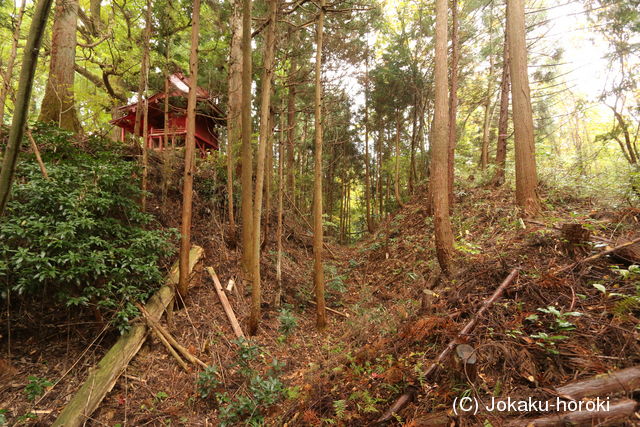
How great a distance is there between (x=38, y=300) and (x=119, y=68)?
7639mm

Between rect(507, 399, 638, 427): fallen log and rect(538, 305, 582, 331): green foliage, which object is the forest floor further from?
rect(507, 399, 638, 427): fallen log

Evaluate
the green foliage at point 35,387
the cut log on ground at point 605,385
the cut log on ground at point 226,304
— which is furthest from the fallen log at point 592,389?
the green foliage at point 35,387

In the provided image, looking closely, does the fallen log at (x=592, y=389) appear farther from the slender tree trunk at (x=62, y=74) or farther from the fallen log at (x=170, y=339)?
the slender tree trunk at (x=62, y=74)

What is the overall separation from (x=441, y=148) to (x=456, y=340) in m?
4.33

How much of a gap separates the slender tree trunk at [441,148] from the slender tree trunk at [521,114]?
6.12ft

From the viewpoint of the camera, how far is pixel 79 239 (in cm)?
454

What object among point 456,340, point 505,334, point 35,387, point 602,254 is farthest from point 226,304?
point 602,254

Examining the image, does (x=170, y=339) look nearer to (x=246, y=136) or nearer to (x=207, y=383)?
(x=207, y=383)

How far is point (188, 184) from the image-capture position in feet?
19.1

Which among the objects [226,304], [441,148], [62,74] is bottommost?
[226,304]

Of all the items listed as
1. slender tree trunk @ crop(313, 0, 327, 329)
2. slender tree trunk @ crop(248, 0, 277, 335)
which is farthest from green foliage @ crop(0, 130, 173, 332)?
slender tree trunk @ crop(313, 0, 327, 329)

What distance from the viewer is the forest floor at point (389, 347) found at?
2984mm

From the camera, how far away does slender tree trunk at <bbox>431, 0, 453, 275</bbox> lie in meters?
6.35

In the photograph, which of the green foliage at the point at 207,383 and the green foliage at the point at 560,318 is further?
the green foliage at the point at 207,383
